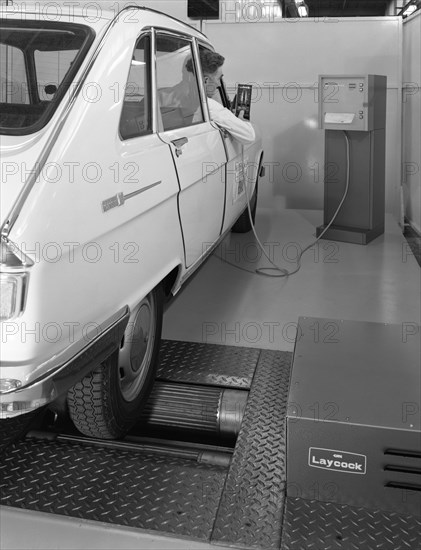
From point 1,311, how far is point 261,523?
1.24 m

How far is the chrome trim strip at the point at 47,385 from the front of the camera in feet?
6.16

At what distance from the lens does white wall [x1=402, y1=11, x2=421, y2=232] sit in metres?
6.35

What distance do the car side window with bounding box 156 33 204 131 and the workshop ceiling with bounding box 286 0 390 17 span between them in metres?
17.6

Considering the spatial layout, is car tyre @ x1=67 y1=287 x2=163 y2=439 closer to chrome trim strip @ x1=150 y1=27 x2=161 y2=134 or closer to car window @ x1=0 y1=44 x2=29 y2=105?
chrome trim strip @ x1=150 y1=27 x2=161 y2=134

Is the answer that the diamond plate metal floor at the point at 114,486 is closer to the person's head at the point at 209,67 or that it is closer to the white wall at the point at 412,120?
the person's head at the point at 209,67

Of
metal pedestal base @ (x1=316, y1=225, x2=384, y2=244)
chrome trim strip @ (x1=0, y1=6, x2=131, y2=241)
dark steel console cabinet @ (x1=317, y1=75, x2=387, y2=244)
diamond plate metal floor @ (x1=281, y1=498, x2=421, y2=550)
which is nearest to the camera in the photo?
chrome trim strip @ (x1=0, y1=6, x2=131, y2=241)

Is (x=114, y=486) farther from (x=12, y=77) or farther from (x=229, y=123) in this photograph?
(x=229, y=123)

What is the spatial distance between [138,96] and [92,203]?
810 millimetres

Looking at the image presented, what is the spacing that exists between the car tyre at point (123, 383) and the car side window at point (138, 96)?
788 mm

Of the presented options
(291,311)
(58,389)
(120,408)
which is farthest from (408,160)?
(58,389)

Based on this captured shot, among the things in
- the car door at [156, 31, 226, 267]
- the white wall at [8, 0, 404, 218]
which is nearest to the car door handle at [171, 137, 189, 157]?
the car door at [156, 31, 226, 267]

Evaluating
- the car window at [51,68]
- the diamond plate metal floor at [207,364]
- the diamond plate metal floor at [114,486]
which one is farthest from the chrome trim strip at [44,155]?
the diamond plate metal floor at [207,364]

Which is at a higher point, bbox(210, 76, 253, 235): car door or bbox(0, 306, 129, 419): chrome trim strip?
bbox(210, 76, 253, 235): car door

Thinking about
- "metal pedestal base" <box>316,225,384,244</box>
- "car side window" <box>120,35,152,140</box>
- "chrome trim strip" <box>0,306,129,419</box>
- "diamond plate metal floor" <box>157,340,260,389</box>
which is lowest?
"diamond plate metal floor" <box>157,340,260,389</box>
